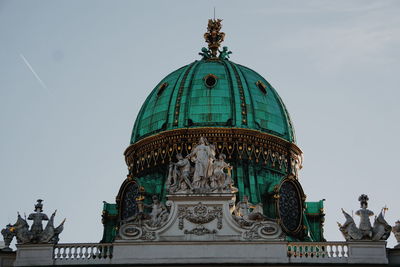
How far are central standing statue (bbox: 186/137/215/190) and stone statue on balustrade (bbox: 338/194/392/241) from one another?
5.21m

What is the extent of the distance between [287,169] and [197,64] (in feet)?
23.1

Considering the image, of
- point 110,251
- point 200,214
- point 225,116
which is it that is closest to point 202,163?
point 200,214

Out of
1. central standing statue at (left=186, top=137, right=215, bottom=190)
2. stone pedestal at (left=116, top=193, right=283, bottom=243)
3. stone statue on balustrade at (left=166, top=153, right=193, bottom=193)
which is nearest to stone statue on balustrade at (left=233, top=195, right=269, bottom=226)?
stone pedestal at (left=116, top=193, right=283, bottom=243)

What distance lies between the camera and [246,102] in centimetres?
4653

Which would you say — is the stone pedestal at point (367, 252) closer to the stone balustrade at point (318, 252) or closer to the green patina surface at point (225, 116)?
the stone balustrade at point (318, 252)

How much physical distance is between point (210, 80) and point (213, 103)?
1571 mm

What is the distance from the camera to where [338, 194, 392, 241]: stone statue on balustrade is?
36.0 m

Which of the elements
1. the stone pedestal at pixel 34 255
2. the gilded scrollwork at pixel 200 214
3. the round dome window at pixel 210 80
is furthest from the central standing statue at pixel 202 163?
the round dome window at pixel 210 80

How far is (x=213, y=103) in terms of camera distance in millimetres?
46219

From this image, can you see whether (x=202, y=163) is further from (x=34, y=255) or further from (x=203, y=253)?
(x=34, y=255)

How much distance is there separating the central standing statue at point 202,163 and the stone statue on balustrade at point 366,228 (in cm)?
521

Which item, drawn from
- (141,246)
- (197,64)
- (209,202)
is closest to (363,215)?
(209,202)

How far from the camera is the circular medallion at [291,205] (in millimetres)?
44500

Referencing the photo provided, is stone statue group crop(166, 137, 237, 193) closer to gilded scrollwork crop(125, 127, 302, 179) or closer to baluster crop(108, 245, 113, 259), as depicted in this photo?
→ baluster crop(108, 245, 113, 259)
